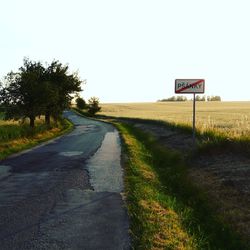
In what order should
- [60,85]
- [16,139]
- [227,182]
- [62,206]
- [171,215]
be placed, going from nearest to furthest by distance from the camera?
[171,215], [62,206], [227,182], [16,139], [60,85]

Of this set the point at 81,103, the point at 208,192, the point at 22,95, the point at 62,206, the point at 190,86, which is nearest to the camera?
the point at 62,206

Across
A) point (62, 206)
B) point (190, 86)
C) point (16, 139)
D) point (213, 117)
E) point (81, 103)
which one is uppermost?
point (190, 86)

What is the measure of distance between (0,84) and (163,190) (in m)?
22.7

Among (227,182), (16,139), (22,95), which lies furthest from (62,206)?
(22,95)

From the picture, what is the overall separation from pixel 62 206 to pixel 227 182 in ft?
13.7

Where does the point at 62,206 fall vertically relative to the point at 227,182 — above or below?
below

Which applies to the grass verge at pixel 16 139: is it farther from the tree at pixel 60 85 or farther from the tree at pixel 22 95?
the tree at pixel 60 85

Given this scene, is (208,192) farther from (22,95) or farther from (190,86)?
(22,95)

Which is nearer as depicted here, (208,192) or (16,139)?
(208,192)

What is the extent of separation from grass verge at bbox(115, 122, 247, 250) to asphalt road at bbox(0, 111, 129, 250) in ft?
0.97

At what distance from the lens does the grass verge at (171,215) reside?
624 cm

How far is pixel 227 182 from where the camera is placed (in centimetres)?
995

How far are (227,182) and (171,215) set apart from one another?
2872mm

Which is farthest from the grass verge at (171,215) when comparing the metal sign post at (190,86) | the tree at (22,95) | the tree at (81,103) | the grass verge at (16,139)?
the tree at (81,103)
